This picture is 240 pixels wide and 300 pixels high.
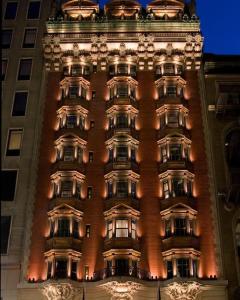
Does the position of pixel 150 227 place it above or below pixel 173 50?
below

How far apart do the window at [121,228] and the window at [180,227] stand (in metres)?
4.17

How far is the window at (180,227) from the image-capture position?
4284 cm

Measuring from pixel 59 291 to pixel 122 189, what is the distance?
10.7m

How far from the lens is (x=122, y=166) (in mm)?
46344

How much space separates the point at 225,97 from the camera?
49.3m

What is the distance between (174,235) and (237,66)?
20750mm

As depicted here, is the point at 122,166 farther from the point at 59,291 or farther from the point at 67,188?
the point at 59,291

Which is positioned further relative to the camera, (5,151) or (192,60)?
(192,60)

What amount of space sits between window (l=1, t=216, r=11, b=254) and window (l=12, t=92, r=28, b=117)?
38.9 ft

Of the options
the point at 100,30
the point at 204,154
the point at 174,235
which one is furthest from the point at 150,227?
the point at 100,30

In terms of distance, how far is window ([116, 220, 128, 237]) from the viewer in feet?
141

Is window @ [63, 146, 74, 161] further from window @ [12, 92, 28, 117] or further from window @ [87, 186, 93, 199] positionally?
window @ [12, 92, 28, 117]

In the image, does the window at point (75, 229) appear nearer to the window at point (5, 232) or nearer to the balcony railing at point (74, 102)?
the window at point (5, 232)

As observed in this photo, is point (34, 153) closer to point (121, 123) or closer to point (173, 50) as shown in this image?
point (121, 123)
